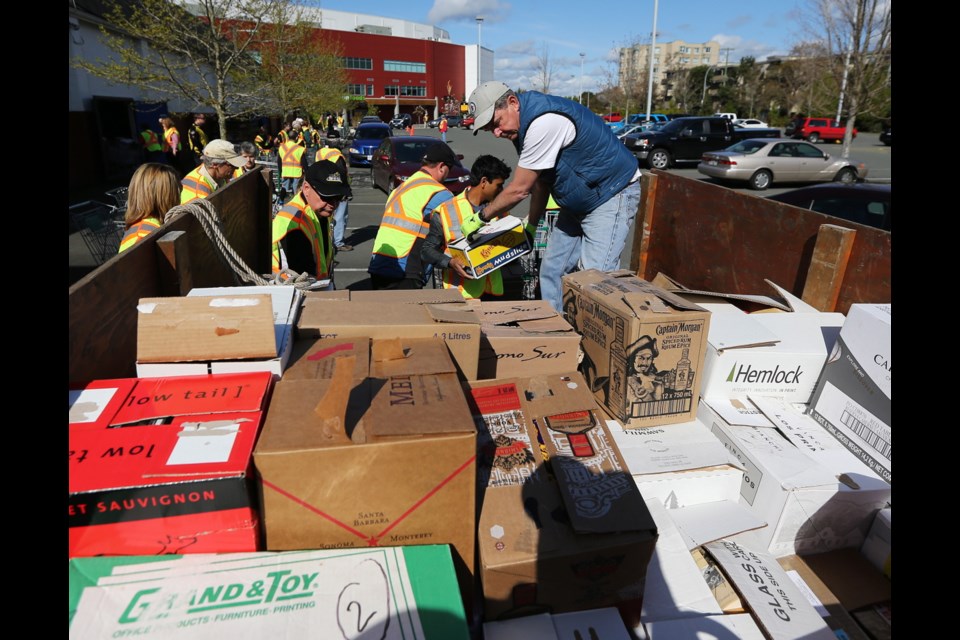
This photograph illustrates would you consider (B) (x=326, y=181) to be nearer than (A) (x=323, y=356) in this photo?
No

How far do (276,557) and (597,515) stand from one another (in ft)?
3.05

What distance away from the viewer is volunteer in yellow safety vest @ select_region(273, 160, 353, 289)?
12.6 ft

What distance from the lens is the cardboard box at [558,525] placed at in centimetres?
165

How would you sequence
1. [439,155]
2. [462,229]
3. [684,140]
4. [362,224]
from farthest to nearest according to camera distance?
[684,140] < [362,224] < [439,155] < [462,229]

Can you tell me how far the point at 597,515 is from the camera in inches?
67.3

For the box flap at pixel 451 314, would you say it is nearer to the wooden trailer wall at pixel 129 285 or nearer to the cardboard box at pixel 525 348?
the cardboard box at pixel 525 348

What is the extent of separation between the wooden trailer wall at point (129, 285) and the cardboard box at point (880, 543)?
9.90 ft

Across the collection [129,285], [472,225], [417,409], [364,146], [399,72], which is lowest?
[417,409]

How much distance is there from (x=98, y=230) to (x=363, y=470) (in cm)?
680

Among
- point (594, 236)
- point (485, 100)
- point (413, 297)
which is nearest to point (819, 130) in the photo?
point (594, 236)

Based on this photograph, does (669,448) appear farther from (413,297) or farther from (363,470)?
(363,470)

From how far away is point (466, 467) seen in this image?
5.08ft
